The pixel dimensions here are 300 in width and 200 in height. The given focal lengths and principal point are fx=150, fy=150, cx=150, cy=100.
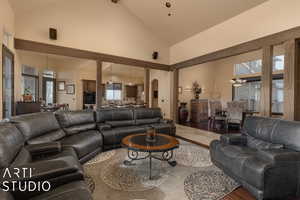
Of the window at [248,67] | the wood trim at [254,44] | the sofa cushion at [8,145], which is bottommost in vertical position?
the sofa cushion at [8,145]

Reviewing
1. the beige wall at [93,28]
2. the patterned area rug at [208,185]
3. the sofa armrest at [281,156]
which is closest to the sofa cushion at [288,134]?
the sofa armrest at [281,156]

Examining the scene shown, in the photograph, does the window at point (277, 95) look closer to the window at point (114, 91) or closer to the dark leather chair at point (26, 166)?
the window at point (114, 91)

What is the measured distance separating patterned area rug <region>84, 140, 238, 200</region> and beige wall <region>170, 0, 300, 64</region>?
10.8ft

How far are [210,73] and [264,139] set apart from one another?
7397 millimetres

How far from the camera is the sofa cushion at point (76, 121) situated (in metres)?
3.15

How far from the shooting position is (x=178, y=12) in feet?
15.9

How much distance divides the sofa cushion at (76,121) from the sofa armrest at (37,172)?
1.84m

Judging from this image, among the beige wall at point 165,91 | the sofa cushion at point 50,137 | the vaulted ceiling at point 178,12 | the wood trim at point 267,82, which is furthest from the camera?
the beige wall at point 165,91

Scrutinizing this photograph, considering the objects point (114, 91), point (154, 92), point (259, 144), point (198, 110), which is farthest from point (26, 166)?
point (114, 91)

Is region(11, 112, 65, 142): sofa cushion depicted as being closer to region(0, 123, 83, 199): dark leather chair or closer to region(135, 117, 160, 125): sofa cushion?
region(0, 123, 83, 199): dark leather chair

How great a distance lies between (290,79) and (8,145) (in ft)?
15.9

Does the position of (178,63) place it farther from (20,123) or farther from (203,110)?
(20,123)

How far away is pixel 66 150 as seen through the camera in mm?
2170

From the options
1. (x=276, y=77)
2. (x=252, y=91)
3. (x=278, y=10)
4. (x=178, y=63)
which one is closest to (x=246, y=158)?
(x=278, y=10)
